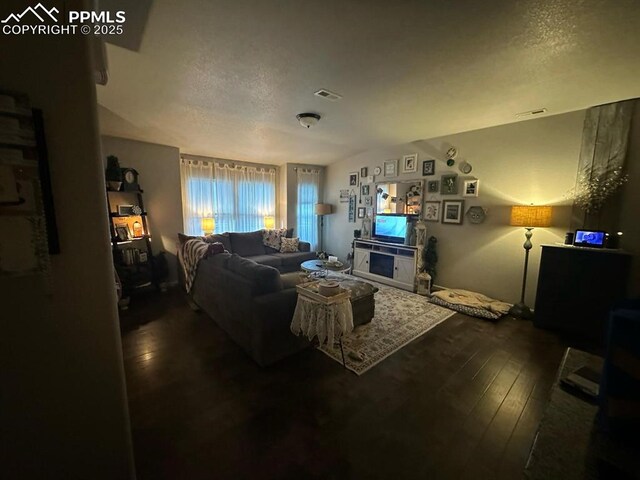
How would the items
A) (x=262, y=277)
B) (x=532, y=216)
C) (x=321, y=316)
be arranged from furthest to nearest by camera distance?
1. (x=532, y=216)
2. (x=262, y=277)
3. (x=321, y=316)

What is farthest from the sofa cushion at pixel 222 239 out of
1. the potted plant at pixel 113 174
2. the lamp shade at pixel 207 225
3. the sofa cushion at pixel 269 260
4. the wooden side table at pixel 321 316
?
the wooden side table at pixel 321 316

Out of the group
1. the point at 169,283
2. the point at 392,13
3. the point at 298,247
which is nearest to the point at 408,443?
the point at 392,13

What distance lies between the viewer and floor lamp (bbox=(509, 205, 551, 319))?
117 inches

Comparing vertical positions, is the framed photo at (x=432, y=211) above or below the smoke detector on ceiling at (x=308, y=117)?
below

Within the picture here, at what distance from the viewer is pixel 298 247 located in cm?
525

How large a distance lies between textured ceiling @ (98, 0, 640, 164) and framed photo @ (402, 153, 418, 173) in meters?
0.88

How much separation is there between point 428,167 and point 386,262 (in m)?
1.86

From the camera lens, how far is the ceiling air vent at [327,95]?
267cm

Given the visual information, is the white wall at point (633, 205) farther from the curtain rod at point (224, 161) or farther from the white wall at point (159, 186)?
the white wall at point (159, 186)

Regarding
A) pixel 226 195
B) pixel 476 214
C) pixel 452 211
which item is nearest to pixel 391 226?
pixel 452 211

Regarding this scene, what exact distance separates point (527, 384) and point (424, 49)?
2872 mm

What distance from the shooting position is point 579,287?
2.74 meters

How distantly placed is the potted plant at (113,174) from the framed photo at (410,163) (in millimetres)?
4646

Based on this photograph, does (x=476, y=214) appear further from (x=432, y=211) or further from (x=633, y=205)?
(x=633, y=205)
